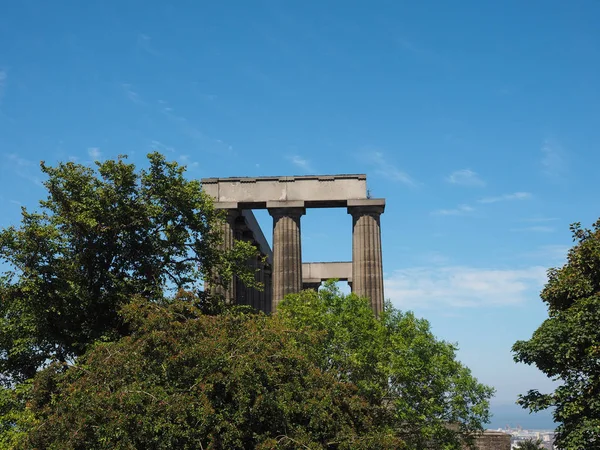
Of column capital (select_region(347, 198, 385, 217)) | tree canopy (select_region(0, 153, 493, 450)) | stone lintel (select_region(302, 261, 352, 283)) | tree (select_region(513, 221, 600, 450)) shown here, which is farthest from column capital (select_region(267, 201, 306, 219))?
stone lintel (select_region(302, 261, 352, 283))

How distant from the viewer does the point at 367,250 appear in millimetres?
43938

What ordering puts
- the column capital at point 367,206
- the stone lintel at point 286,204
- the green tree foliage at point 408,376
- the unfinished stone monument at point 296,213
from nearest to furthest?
1. the green tree foliage at point 408,376
2. the unfinished stone monument at point 296,213
3. the column capital at point 367,206
4. the stone lintel at point 286,204

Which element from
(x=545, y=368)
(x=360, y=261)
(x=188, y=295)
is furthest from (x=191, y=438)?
(x=360, y=261)

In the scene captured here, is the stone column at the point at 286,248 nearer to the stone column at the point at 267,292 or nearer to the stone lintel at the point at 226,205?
the stone lintel at the point at 226,205

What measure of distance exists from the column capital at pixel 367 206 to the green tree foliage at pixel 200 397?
851 inches

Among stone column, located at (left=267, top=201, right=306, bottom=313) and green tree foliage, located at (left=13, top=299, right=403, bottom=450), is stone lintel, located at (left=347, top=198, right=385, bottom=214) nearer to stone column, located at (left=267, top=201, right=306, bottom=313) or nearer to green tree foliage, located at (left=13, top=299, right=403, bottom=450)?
stone column, located at (left=267, top=201, right=306, bottom=313)

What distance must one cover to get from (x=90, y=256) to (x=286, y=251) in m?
16.3

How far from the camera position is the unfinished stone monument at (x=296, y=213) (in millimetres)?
43812

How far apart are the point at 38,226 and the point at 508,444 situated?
1163 inches

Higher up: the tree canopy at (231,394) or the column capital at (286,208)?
the column capital at (286,208)

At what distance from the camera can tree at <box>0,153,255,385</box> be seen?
29219 millimetres

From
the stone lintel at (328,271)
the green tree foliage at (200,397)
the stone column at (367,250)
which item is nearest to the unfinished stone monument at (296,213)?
the stone column at (367,250)

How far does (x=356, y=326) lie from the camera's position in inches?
1214

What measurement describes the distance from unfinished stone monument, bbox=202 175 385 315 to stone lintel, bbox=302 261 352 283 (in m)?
22.0
